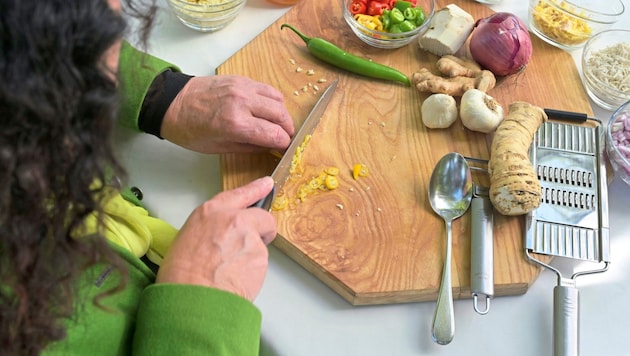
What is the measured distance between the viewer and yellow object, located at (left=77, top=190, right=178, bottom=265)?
732 millimetres

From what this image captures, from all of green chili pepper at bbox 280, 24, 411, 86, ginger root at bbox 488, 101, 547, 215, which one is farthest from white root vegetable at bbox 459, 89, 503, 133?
green chili pepper at bbox 280, 24, 411, 86

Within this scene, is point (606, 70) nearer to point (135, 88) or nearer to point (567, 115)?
point (567, 115)

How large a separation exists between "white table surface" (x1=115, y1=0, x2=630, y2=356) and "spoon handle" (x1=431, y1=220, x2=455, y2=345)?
23mm

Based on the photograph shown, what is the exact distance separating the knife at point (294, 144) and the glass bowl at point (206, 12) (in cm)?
24

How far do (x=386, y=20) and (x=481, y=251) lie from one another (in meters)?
0.47

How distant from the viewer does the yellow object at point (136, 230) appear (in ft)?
2.40

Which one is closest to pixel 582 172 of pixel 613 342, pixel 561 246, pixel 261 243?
pixel 561 246

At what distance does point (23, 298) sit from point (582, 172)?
78 centimetres

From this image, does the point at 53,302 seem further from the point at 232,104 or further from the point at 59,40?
the point at 232,104

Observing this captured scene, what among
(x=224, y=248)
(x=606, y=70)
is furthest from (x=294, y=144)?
(x=606, y=70)

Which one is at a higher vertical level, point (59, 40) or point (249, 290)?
point (59, 40)

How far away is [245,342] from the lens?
70cm

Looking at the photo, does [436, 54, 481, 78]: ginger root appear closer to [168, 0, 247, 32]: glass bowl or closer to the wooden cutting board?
the wooden cutting board

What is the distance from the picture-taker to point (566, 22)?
3.57 feet
